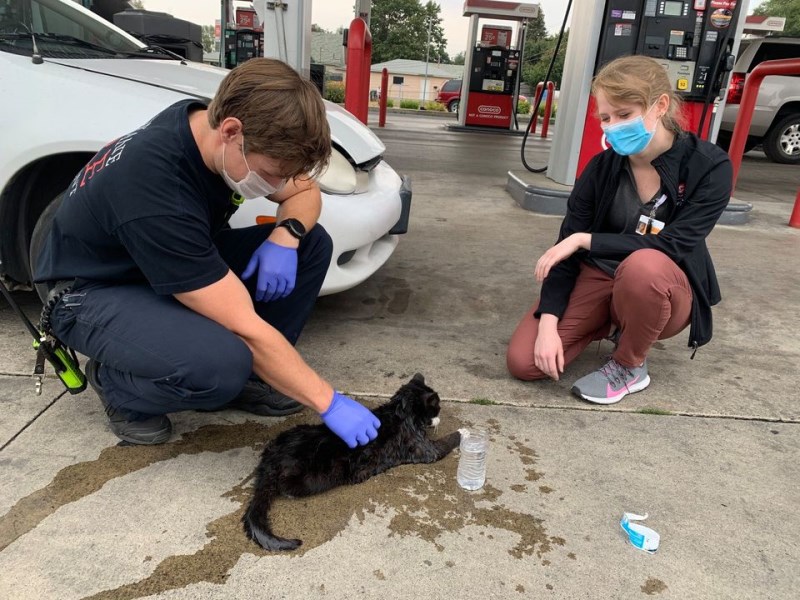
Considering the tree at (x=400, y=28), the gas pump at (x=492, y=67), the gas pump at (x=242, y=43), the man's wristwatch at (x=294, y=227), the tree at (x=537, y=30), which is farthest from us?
the tree at (x=537, y=30)

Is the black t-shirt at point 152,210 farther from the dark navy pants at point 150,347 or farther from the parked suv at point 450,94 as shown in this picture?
the parked suv at point 450,94

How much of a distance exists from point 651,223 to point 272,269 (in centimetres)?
159

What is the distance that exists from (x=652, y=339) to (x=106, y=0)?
21.4ft

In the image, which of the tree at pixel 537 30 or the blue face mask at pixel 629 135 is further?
the tree at pixel 537 30

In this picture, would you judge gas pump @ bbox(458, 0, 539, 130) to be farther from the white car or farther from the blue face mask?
the blue face mask

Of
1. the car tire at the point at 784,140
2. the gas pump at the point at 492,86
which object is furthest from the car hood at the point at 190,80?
the gas pump at the point at 492,86

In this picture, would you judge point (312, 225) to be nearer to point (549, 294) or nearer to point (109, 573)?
point (549, 294)

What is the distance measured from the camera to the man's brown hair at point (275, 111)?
1.57 meters

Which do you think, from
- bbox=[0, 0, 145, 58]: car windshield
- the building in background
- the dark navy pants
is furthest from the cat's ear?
the building in background

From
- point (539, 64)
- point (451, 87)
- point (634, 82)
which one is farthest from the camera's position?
point (539, 64)

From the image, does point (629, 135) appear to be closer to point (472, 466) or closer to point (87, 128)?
point (472, 466)

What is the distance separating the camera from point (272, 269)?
210 centimetres

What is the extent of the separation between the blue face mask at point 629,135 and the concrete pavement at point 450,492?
105 cm

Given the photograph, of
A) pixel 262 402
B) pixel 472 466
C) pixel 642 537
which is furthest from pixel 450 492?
pixel 262 402
